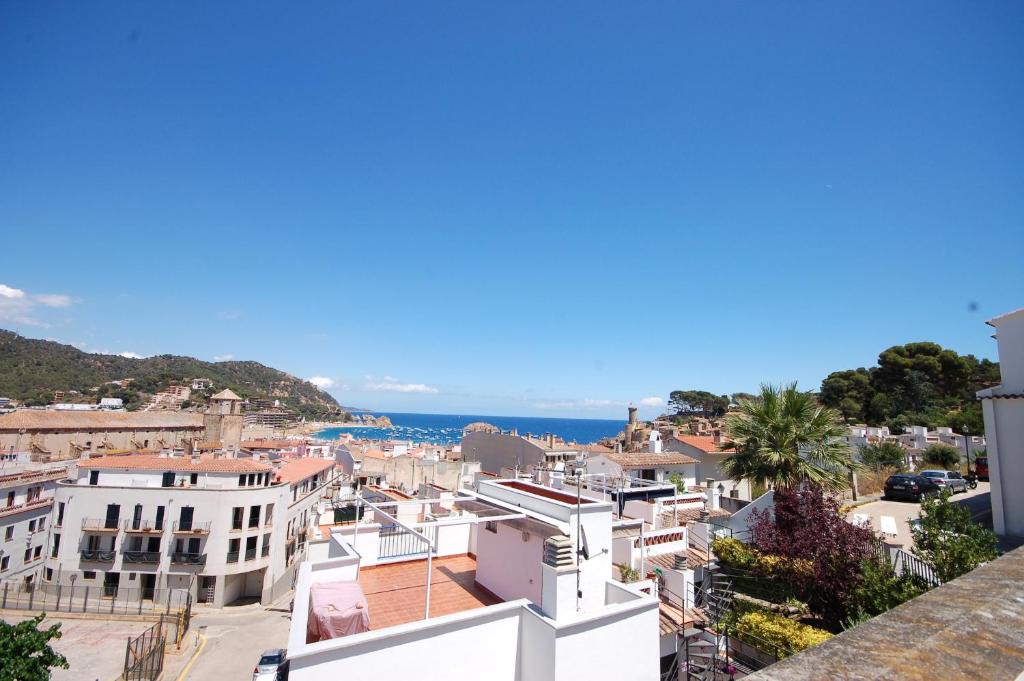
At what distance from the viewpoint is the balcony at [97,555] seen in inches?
1406

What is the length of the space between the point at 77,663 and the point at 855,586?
3282cm

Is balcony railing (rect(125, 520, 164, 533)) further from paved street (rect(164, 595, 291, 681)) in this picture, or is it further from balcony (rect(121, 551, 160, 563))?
paved street (rect(164, 595, 291, 681))

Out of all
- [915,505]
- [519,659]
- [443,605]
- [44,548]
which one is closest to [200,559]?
[44,548]

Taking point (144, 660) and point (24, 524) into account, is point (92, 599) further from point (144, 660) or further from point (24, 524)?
point (144, 660)

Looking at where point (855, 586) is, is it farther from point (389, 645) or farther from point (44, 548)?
point (44, 548)

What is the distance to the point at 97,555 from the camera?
3569cm

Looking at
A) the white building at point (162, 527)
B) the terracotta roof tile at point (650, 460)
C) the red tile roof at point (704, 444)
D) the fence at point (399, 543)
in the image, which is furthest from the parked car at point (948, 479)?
the white building at point (162, 527)

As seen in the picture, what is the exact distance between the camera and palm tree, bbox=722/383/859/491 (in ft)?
60.2

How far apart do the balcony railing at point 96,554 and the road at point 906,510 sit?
46766 mm

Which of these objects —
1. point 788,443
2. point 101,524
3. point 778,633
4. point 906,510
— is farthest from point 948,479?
point 101,524

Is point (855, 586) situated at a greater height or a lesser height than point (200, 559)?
greater

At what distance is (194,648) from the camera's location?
1093 inches

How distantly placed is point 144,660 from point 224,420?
53327 mm

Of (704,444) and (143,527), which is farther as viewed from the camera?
(704,444)
